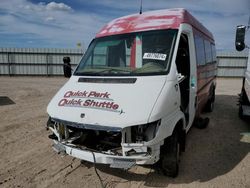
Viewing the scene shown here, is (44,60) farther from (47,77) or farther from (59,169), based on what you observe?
(59,169)

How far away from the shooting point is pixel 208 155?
488 centimetres

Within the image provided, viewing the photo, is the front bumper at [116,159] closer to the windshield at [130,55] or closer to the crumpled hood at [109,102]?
the crumpled hood at [109,102]

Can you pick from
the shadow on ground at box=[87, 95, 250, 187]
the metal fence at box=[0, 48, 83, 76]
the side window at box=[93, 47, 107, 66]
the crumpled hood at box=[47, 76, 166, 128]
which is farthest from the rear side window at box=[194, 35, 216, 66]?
the metal fence at box=[0, 48, 83, 76]

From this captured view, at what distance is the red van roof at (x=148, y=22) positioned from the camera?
4461 millimetres

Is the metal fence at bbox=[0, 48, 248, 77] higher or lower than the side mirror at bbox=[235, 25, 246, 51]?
lower

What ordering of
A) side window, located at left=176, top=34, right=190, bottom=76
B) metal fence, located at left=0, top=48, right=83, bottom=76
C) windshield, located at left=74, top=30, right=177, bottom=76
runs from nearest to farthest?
windshield, located at left=74, top=30, right=177, bottom=76
side window, located at left=176, top=34, right=190, bottom=76
metal fence, located at left=0, top=48, right=83, bottom=76

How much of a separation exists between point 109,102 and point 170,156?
128 centimetres

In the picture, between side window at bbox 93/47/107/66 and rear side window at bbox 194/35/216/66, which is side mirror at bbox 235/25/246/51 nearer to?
rear side window at bbox 194/35/216/66

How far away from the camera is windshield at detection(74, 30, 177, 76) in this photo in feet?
Result: 13.5

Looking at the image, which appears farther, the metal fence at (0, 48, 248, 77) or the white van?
the metal fence at (0, 48, 248, 77)

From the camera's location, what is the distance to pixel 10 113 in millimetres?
8156

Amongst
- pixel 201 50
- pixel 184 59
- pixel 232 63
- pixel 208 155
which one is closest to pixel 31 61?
pixel 232 63

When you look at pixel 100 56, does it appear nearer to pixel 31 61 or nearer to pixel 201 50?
pixel 201 50

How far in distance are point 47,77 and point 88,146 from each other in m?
20.3
